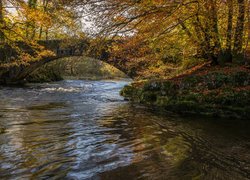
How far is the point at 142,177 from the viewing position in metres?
4.26

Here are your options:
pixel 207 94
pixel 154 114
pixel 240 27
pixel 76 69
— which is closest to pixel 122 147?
pixel 154 114

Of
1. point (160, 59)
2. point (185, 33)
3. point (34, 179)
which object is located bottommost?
point (34, 179)

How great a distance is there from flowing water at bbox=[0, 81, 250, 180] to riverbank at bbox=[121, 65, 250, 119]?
0.85m

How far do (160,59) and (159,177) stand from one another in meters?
10.9

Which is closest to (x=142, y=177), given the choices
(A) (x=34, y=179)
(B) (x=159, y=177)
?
(B) (x=159, y=177)

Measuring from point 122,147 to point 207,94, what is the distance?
503 cm

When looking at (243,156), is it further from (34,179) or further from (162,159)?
(34,179)

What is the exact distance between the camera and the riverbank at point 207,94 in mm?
9198

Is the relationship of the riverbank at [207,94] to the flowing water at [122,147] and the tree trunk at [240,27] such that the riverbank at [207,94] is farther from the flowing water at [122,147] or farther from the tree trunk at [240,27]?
the tree trunk at [240,27]

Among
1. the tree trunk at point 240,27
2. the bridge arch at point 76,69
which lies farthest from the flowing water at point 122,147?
the bridge arch at point 76,69

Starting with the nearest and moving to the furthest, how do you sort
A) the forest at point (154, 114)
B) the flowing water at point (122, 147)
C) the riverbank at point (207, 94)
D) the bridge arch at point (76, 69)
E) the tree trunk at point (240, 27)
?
the flowing water at point (122, 147)
the forest at point (154, 114)
the riverbank at point (207, 94)
the tree trunk at point (240, 27)
the bridge arch at point (76, 69)

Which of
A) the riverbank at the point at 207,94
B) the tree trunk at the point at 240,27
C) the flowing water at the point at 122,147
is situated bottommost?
the flowing water at the point at 122,147

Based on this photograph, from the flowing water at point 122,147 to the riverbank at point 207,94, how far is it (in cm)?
85

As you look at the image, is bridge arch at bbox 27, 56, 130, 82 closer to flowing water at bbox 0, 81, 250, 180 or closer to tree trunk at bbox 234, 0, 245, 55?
tree trunk at bbox 234, 0, 245, 55
